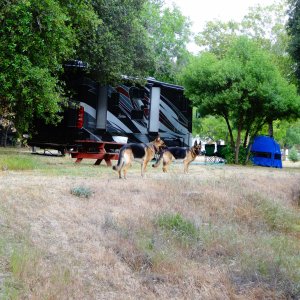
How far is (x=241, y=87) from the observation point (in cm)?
1933

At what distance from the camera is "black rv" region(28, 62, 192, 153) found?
662 inches

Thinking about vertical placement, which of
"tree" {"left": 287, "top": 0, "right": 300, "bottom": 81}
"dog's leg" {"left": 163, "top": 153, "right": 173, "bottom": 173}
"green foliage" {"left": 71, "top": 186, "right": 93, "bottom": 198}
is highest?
"tree" {"left": 287, "top": 0, "right": 300, "bottom": 81}

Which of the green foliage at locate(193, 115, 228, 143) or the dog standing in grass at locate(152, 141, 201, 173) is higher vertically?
the green foliage at locate(193, 115, 228, 143)

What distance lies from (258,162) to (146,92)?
21.7 feet

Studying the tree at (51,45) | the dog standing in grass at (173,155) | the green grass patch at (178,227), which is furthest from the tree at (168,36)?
the green grass patch at (178,227)

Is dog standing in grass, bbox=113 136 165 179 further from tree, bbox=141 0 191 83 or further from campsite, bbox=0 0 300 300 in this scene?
tree, bbox=141 0 191 83

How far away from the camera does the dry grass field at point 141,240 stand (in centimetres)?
548

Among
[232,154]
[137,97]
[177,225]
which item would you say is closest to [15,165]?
[177,225]

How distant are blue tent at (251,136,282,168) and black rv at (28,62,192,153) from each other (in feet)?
10.7

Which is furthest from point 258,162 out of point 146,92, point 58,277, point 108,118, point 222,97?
point 58,277

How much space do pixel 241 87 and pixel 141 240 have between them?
13.6 metres

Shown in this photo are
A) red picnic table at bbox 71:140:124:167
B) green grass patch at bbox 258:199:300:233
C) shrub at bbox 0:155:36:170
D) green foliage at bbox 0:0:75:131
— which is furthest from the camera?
red picnic table at bbox 71:140:124:167

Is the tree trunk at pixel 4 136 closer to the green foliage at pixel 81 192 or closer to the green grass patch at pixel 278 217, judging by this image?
the green foliage at pixel 81 192

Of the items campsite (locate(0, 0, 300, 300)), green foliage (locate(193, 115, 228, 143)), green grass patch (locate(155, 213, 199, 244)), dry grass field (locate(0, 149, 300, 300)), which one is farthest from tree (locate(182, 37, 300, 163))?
green foliage (locate(193, 115, 228, 143))
